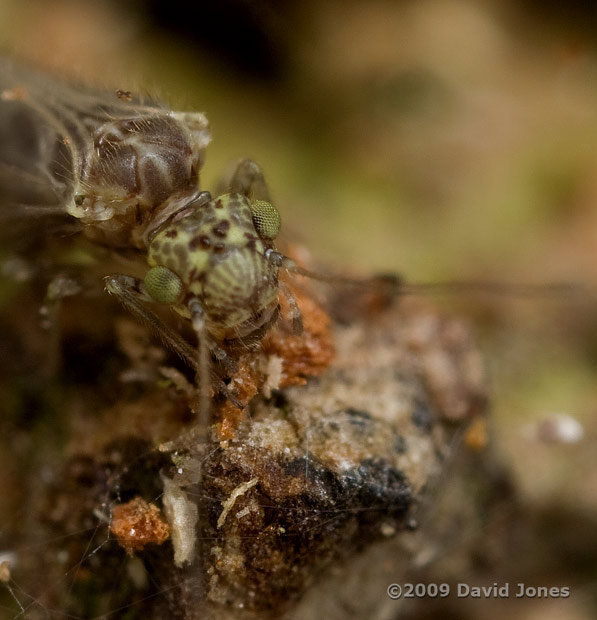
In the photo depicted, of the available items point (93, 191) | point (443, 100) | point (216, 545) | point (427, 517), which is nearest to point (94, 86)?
point (93, 191)

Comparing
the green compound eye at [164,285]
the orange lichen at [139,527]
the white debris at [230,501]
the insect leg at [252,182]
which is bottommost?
the orange lichen at [139,527]

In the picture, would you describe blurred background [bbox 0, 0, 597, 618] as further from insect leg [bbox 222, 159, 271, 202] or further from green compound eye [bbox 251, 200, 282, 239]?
green compound eye [bbox 251, 200, 282, 239]

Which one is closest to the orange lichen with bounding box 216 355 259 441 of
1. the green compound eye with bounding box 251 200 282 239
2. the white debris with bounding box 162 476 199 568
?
the white debris with bounding box 162 476 199 568

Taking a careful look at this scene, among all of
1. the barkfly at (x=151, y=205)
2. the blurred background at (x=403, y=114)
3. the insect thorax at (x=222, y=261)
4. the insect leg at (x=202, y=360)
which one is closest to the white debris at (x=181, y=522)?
the insect leg at (x=202, y=360)

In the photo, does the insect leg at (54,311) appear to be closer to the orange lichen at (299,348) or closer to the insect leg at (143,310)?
the insect leg at (143,310)

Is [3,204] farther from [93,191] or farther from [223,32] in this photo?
[223,32]

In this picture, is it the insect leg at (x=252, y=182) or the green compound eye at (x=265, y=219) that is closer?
the green compound eye at (x=265, y=219)

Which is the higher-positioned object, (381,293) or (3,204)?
(3,204)

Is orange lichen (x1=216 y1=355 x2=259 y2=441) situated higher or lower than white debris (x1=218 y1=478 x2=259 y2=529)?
higher

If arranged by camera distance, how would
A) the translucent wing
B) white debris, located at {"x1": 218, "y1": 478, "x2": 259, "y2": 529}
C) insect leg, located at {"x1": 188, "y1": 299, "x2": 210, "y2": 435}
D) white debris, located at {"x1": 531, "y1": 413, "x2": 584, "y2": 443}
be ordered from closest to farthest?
white debris, located at {"x1": 218, "y1": 478, "x2": 259, "y2": 529}, insect leg, located at {"x1": 188, "y1": 299, "x2": 210, "y2": 435}, the translucent wing, white debris, located at {"x1": 531, "y1": 413, "x2": 584, "y2": 443}
